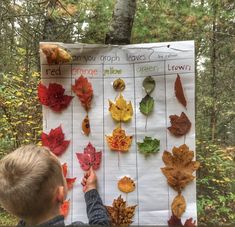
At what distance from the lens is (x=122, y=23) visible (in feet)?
6.02

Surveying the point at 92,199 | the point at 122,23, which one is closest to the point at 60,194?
the point at 92,199

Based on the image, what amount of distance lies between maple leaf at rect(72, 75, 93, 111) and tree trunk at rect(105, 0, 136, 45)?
23 centimetres

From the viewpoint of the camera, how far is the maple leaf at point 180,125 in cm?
166

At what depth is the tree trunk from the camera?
5.98 feet

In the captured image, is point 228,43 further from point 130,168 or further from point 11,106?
point 130,168

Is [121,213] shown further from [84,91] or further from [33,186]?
[33,186]

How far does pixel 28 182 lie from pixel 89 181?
0.69m

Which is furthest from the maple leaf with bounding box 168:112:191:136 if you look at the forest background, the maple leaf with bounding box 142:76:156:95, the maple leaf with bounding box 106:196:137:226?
the forest background

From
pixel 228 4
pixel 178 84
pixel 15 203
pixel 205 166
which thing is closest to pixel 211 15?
pixel 228 4

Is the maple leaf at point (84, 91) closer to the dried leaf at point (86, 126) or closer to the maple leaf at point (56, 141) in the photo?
the dried leaf at point (86, 126)

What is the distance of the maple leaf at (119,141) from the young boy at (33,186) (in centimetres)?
61

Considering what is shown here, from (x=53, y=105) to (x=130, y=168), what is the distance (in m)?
0.41

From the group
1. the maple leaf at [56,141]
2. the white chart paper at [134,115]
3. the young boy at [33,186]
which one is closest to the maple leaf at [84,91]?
the white chart paper at [134,115]

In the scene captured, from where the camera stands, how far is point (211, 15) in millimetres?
5086
